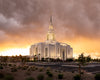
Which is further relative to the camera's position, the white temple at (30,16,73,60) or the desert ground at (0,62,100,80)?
the white temple at (30,16,73,60)

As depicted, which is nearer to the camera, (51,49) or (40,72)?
(40,72)

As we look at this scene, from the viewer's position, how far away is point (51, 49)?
85.6 metres

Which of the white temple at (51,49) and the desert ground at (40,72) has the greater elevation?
the white temple at (51,49)

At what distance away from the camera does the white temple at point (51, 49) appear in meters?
85.4

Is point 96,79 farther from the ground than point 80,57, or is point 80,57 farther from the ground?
point 80,57

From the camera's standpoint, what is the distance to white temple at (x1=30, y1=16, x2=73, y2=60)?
85.4 metres

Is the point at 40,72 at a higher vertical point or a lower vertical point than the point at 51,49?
lower

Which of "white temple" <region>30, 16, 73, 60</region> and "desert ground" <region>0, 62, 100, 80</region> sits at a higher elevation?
"white temple" <region>30, 16, 73, 60</region>

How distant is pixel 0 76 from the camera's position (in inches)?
636

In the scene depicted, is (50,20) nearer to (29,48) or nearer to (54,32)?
(54,32)

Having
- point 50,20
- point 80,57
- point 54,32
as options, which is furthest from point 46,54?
point 80,57

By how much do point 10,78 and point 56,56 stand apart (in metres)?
72.3

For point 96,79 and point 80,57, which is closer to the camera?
point 96,79

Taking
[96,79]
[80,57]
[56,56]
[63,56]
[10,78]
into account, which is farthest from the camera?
[63,56]
